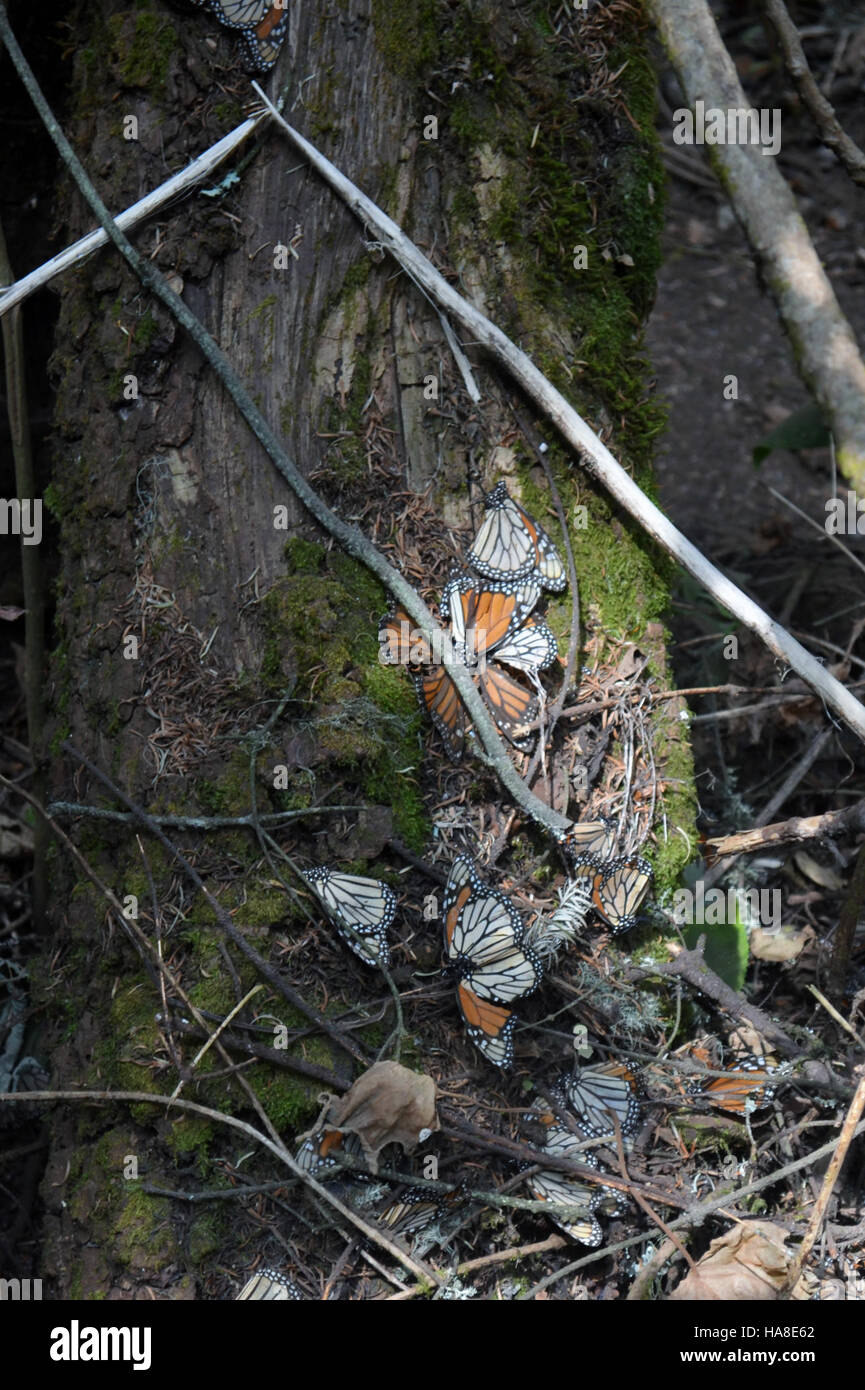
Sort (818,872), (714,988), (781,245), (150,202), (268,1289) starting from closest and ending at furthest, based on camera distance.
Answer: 1. (781,245)
2. (268,1289)
3. (714,988)
4. (150,202)
5. (818,872)

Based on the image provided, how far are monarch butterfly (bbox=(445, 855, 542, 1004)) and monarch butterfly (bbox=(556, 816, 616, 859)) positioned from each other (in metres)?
0.24

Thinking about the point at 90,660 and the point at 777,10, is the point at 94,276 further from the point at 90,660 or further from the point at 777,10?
the point at 777,10

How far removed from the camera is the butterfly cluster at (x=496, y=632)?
2.59 metres

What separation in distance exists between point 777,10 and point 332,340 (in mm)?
1302

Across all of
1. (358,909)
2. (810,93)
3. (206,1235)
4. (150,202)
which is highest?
(810,93)

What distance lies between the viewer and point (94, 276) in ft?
8.87

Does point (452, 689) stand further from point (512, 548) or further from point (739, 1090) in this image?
point (739, 1090)

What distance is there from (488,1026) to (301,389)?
1.61m

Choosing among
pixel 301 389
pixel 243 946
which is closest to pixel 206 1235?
pixel 243 946

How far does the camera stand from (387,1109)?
215 centimetres

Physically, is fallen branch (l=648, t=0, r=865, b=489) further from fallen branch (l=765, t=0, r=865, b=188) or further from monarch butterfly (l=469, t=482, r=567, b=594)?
monarch butterfly (l=469, t=482, r=567, b=594)

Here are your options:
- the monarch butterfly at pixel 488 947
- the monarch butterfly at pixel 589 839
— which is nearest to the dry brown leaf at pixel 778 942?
the monarch butterfly at pixel 589 839
